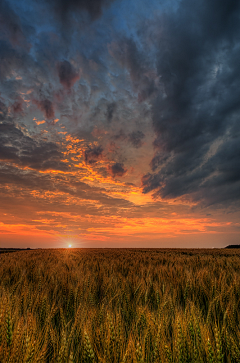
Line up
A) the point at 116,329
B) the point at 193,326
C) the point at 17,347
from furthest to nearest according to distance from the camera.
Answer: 1. the point at 193,326
2. the point at 116,329
3. the point at 17,347

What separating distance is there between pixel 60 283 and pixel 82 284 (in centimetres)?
61

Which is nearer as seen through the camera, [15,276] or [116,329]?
[116,329]

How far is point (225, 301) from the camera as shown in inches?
102

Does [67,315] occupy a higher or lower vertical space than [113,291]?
lower

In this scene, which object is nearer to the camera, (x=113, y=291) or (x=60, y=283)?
(x=113, y=291)

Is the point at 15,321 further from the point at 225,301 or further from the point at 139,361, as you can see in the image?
the point at 225,301

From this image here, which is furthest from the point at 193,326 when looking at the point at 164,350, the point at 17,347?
the point at 17,347

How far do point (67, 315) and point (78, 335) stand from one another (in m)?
0.91

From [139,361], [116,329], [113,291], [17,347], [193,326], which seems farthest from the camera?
[113,291]

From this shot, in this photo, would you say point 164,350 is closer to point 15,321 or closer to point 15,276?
point 15,321

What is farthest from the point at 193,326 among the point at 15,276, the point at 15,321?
the point at 15,276

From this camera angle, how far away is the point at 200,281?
124 inches

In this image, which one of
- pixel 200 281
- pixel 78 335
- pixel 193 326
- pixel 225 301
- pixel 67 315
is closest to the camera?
pixel 193 326

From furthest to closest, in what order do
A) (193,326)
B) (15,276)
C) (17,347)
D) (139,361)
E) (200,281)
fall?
(15,276) < (200,281) < (193,326) < (17,347) < (139,361)
